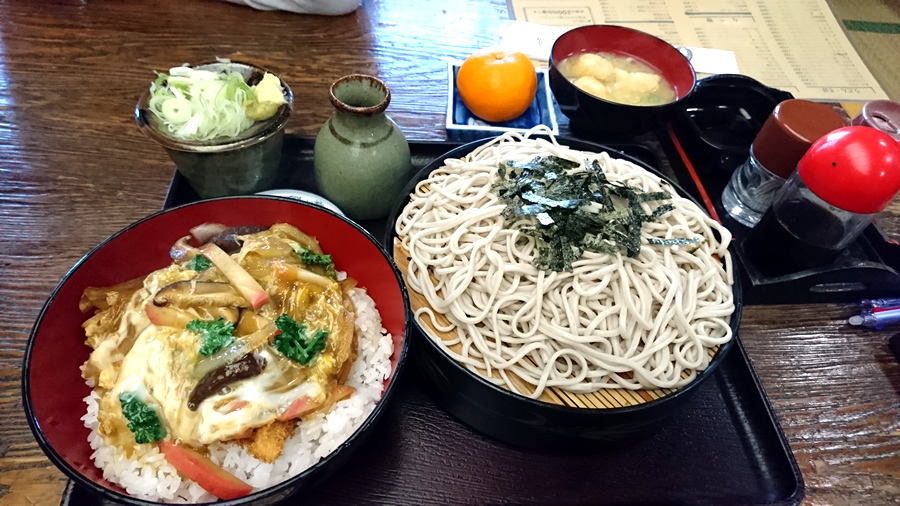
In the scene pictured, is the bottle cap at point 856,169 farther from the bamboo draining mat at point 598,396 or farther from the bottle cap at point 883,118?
→ the bamboo draining mat at point 598,396

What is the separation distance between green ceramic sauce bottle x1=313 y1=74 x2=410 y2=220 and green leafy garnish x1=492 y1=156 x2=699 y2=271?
1.24ft

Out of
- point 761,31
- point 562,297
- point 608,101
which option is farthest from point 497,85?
point 761,31

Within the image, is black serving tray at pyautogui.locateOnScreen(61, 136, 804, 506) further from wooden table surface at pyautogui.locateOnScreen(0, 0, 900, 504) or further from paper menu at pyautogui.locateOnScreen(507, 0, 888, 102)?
paper menu at pyautogui.locateOnScreen(507, 0, 888, 102)

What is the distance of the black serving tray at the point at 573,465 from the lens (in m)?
1.25

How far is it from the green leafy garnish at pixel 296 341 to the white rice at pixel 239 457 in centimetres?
14

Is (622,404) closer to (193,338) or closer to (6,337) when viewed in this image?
(193,338)

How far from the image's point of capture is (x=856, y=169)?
1.41 m

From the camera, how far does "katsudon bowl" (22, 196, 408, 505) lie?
3.28 feet

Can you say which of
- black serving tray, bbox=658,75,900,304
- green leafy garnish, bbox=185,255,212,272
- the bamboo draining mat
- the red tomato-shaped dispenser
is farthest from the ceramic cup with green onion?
the red tomato-shaped dispenser

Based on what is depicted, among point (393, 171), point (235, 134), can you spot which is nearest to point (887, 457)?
point (393, 171)

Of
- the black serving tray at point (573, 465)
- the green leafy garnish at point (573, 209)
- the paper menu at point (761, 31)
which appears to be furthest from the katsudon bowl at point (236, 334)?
the paper menu at point (761, 31)

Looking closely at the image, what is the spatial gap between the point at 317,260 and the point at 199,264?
291 mm

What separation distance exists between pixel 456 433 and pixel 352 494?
0.31m

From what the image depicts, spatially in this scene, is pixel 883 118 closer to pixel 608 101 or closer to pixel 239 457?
pixel 608 101
